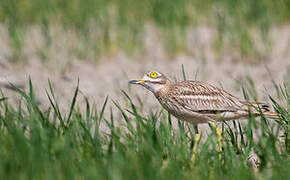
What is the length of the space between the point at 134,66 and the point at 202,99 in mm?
3811

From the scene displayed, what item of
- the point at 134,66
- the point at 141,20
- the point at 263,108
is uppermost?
the point at 141,20

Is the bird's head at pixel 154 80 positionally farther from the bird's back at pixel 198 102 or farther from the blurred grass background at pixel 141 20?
the blurred grass background at pixel 141 20

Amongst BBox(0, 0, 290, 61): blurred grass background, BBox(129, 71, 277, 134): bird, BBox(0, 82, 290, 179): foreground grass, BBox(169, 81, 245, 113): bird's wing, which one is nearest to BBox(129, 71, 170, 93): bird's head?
BBox(129, 71, 277, 134): bird

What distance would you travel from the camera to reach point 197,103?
4.40 m

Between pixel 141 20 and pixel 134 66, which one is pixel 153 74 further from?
pixel 141 20

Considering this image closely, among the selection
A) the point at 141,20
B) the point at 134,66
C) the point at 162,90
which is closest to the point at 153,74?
the point at 162,90

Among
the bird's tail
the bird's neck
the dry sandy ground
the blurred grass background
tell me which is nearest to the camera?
the bird's tail

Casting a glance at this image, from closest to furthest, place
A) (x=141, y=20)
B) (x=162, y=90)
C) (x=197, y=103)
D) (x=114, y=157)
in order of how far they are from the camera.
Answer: (x=114, y=157), (x=197, y=103), (x=162, y=90), (x=141, y=20)

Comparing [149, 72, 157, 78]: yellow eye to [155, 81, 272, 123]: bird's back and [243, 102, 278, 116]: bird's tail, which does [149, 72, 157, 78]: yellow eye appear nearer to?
[155, 81, 272, 123]: bird's back

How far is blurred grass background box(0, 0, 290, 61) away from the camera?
8125mm

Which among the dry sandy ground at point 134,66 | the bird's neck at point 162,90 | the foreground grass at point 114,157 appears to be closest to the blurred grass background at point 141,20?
the dry sandy ground at point 134,66

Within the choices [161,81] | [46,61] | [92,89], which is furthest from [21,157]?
[46,61]

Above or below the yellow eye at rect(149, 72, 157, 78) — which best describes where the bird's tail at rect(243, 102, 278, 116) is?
below

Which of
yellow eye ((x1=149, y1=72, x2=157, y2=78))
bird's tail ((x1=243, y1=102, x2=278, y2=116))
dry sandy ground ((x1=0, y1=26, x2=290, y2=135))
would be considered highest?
dry sandy ground ((x1=0, y1=26, x2=290, y2=135))
